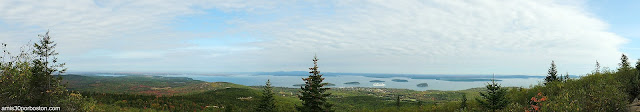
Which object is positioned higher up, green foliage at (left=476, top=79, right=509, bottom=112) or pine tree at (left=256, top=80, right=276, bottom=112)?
green foliage at (left=476, top=79, right=509, bottom=112)

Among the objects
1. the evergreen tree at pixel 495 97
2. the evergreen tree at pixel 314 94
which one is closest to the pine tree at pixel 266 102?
the evergreen tree at pixel 314 94

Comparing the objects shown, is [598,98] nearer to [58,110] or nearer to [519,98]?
[519,98]

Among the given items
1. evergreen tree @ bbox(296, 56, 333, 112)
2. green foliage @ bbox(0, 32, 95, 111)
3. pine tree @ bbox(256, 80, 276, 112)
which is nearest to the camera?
green foliage @ bbox(0, 32, 95, 111)

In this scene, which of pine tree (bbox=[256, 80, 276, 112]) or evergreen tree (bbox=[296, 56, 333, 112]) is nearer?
evergreen tree (bbox=[296, 56, 333, 112])

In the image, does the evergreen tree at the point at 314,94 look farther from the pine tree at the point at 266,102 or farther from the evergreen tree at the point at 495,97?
the evergreen tree at the point at 495,97

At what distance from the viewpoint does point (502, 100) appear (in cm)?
1517

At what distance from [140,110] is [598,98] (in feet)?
116

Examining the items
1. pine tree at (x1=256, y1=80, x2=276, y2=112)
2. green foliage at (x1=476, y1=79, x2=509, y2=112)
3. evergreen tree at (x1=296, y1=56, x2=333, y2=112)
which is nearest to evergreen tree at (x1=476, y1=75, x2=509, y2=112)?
green foliage at (x1=476, y1=79, x2=509, y2=112)

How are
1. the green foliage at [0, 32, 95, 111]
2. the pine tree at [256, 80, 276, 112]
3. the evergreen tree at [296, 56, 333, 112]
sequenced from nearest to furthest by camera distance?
the green foliage at [0, 32, 95, 111], the evergreen tree at [296, 56, 333, 112], the pine tree at [256, 80, 276, 112]

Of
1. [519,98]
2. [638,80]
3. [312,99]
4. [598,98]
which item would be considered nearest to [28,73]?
[312,99]

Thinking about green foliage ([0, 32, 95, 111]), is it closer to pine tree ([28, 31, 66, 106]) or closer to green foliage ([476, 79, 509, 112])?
pine tree ([28, 31, 66, 106])

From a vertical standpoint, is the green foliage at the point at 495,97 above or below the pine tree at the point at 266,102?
above

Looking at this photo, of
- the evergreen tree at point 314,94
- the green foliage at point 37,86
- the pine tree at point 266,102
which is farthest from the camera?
the pine tree at point 266,102

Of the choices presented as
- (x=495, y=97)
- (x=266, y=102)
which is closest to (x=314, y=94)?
(x=266, y=102)
